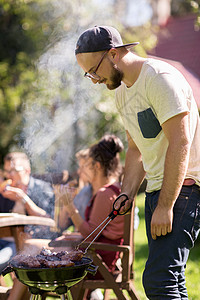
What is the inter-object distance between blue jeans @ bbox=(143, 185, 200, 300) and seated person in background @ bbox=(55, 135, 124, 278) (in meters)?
0.98

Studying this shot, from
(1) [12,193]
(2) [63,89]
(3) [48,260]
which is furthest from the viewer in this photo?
(2) [63,89]

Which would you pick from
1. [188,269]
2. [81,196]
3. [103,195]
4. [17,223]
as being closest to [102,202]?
[103,195]

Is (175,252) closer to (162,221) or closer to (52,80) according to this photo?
(162,221)

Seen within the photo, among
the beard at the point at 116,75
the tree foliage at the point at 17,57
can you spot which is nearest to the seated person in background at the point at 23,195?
the beard at the point at 116,75

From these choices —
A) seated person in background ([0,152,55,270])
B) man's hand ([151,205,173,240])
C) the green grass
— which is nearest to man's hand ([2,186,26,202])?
seated person in background ([0,152,55,270])

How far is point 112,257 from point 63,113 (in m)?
6.83

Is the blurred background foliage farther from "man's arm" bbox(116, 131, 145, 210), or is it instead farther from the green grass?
"man's arm" bbox(116, 131, 145, 210)

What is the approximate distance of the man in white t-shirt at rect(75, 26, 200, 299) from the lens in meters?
1.94

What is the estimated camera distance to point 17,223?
10.3 ft

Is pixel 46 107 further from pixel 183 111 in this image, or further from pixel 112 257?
pixel 183 111

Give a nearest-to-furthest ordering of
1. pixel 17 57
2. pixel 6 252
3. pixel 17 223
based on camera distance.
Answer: pixel 17 223 → pixel 6 252 → pixel 17 57

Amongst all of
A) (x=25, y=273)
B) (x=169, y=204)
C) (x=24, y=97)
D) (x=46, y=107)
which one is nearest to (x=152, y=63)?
(x=169, y=204)

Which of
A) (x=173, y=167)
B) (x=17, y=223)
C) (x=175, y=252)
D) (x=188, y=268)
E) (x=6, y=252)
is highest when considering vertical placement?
(x=173, y=167)

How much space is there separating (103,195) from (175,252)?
114 cm
